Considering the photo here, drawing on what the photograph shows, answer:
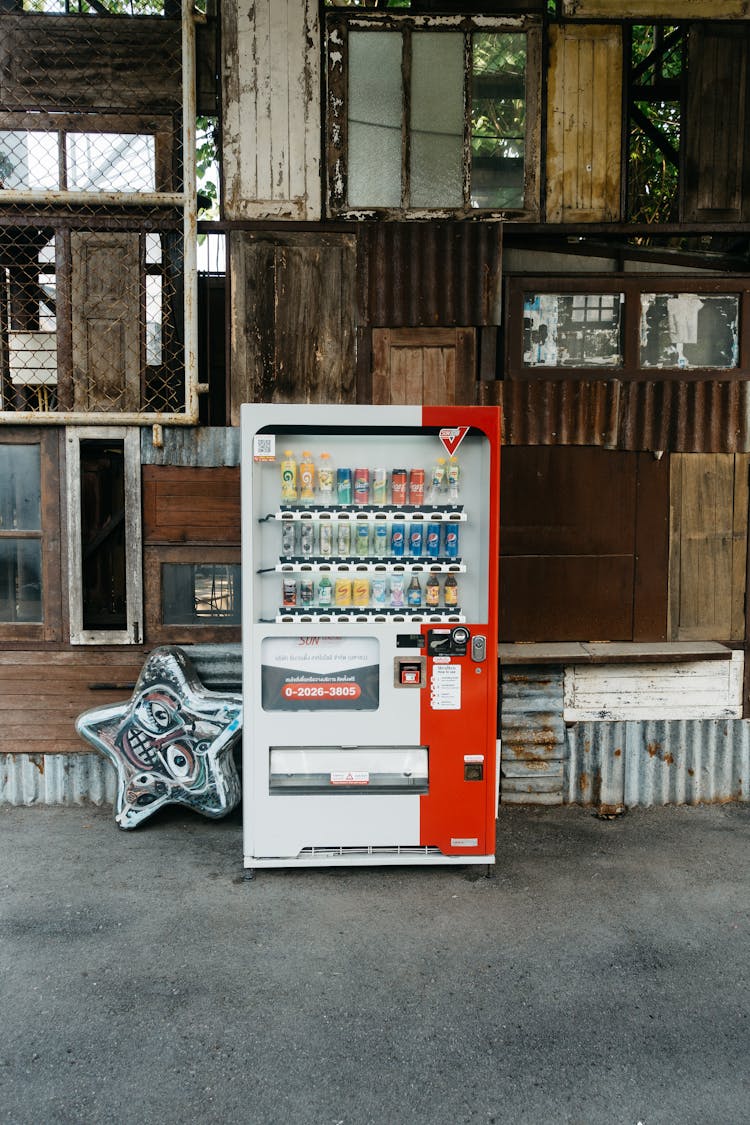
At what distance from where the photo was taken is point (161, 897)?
157 inches

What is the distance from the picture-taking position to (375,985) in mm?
3268

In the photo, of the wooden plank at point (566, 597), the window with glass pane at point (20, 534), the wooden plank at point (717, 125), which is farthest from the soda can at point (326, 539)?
the wooden plank at point (717, 125)

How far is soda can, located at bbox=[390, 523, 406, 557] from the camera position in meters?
4.22

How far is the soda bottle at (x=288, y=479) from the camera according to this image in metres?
4.14

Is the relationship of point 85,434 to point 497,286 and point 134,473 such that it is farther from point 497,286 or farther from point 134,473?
point 497,286

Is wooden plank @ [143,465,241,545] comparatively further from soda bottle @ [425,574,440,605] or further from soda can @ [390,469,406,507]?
soda bottle @ [425,574,440,605]

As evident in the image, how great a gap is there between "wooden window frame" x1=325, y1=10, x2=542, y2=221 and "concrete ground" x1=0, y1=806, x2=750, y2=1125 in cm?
433

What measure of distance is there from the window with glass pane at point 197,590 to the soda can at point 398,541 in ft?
4.69

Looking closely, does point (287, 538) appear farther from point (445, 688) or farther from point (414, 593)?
point (445, 688)

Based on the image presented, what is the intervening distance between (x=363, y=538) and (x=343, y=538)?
122 mm

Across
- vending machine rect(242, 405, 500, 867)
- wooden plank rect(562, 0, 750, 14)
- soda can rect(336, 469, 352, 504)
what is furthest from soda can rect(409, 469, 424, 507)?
wooden plank rect(562, 0, 750, 14)

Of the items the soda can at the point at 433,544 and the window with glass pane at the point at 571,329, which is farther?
the window with glass pane at the point at 571,329

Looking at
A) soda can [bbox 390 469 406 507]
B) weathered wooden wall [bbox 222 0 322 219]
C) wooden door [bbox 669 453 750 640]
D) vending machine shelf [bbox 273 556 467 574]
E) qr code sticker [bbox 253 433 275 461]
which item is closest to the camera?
qr code sticker [bbox 253 433 275 461]

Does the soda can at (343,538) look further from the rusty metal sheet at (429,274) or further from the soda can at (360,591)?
the rusty metal sheet at (429,274)
